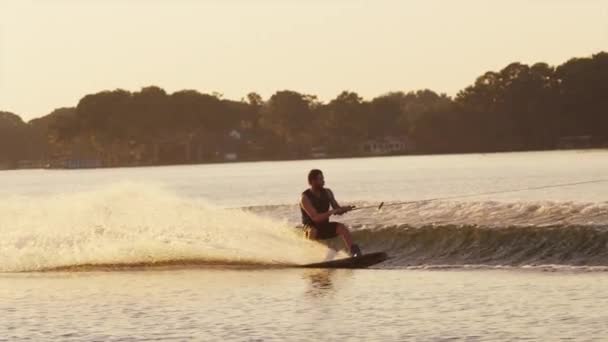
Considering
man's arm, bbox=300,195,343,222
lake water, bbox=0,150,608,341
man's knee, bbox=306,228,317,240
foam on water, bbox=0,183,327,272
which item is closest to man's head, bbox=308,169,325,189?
man's arm, bbox=300,195,343,222

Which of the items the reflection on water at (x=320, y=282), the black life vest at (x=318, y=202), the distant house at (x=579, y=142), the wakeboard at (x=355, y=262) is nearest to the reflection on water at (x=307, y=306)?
the reflection on water at (x=320, y=282)

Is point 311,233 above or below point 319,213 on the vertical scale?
below

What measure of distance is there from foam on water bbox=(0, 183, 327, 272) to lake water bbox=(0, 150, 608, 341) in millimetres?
33

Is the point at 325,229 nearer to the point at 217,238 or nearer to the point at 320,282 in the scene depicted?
the point at 320,282

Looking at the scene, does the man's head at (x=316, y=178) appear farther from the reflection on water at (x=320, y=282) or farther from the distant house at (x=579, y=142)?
the distant house at (x=579, y=142)

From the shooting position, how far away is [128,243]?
2452 cm

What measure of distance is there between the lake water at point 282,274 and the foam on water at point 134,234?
3cm

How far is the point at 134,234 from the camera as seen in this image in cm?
2517

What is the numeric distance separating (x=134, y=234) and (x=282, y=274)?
4.71m

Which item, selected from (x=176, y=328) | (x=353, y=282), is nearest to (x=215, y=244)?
(x=353, y=282)

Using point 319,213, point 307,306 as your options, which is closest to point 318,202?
point 319,213

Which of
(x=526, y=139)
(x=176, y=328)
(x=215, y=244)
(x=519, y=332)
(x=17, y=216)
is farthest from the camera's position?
(x=526, y=139)

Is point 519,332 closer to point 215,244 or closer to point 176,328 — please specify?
point 176,328

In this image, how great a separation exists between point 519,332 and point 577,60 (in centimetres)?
18779
